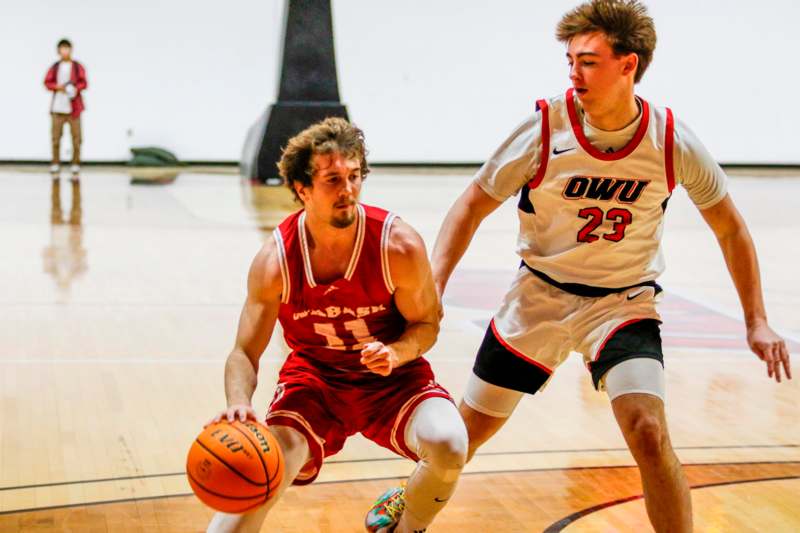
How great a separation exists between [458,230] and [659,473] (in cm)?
109

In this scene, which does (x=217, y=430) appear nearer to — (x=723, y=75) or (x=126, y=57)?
(x=126, y=57)

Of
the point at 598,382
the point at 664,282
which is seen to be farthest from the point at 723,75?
the point at 598,382

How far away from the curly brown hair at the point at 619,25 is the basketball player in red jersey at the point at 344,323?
84cm

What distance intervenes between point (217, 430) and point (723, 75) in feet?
63.0

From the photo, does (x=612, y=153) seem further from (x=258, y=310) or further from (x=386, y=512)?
(x=386, y=512)

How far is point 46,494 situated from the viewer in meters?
4.47

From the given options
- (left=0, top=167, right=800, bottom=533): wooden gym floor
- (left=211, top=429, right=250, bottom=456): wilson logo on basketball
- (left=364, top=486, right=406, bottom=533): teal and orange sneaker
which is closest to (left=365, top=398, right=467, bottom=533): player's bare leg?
(left=364, top=486, right=406, bottom=533): teal and orange sneaker

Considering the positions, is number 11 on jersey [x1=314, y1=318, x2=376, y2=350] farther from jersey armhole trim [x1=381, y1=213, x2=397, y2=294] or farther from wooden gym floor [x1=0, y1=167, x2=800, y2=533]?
wooden gym floor [x1=0, y1=167, x2=800, y2=533]

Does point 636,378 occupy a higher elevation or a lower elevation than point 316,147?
lower

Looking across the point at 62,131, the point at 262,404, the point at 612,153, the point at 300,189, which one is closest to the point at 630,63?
the point at 612,153

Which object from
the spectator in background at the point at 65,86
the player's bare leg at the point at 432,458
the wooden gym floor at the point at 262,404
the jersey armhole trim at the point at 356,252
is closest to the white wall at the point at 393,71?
the spectator in background at the point at 65,86

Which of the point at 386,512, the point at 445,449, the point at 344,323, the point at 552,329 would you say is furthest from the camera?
the point at 386,512

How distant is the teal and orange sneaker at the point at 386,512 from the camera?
13.4ft

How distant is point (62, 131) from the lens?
697 inches
